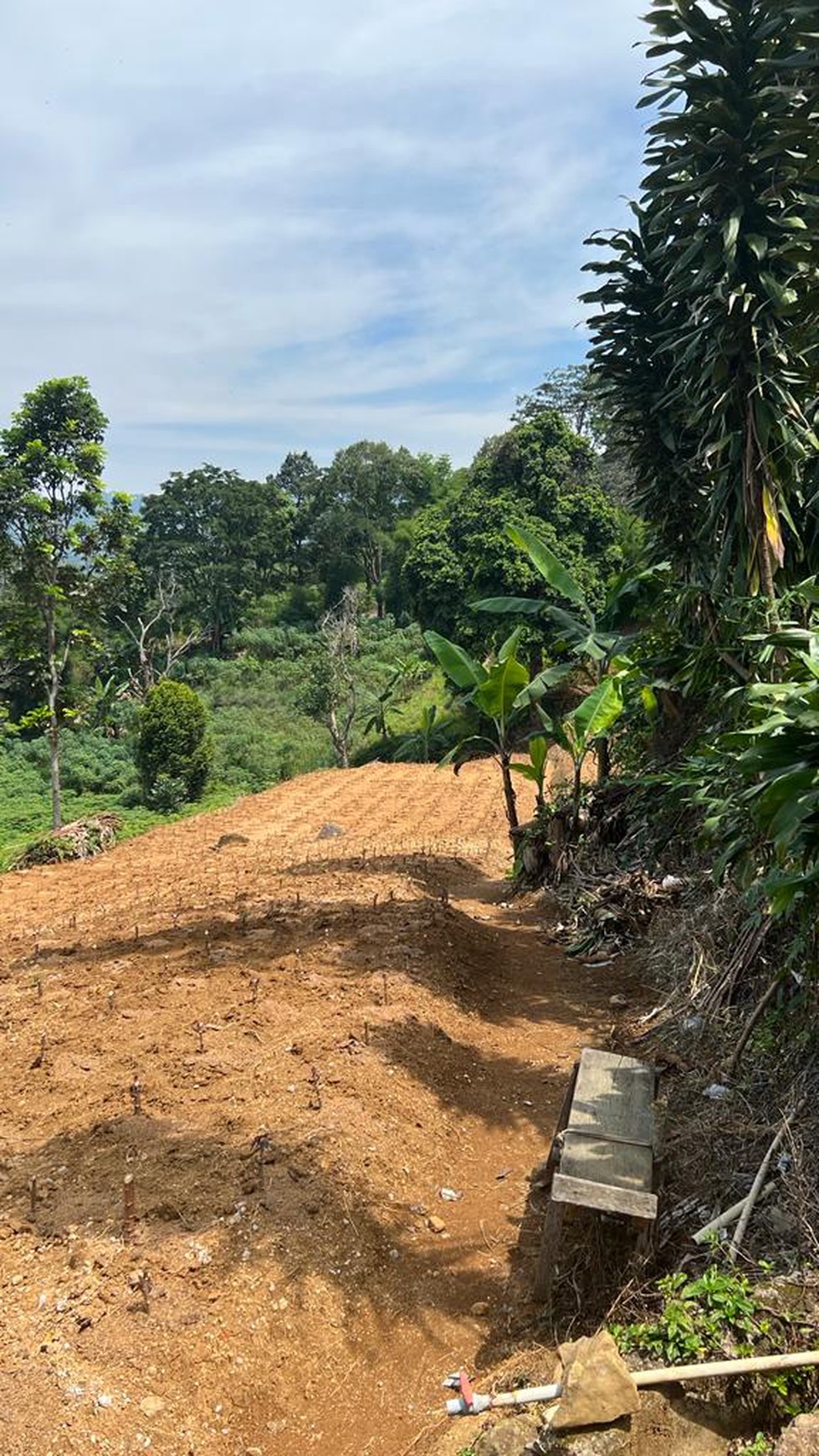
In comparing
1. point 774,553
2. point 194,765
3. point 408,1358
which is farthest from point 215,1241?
point 194,765

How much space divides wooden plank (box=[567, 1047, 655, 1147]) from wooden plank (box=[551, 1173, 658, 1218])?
1.18ft

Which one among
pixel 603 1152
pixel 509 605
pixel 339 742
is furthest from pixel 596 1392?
pixel 339 742

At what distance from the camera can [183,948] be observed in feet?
21.5

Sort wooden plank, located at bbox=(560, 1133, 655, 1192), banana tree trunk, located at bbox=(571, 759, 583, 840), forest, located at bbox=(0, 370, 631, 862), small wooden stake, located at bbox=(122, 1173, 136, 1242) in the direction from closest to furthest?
wooden plank, located at bbox=(560, 1133, 655, 1192), small wooden stake, located at bbox=(122, 1173, 136, 1242), banana tree trunk, located at bbox=(571, 759, 583, 840), forest, located at bbox=(0, 370, 631, 862)

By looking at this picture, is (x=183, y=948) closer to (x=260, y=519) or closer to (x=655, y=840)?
(x=655, y=840)

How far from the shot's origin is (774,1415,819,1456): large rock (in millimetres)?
2109

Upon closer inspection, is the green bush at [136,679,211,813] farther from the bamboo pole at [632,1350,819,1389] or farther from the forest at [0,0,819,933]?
the bamboo pole at [632,1350,819,1389]

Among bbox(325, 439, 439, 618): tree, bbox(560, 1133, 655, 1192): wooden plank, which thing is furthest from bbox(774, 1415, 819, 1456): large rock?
bbox(325, 439, 439, 618): tree

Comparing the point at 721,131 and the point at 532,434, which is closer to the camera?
the point at 721,131

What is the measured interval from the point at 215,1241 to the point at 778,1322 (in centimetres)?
203

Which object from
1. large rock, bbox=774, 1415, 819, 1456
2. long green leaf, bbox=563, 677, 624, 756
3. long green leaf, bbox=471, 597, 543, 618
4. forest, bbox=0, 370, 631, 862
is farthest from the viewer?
forest, bbox=0, 370, 631, 862

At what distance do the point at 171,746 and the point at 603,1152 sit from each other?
18415 mm

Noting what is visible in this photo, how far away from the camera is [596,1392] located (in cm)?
229

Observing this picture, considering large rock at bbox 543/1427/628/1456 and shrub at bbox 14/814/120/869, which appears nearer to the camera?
large rock at bbox 543/1427/628/1456
